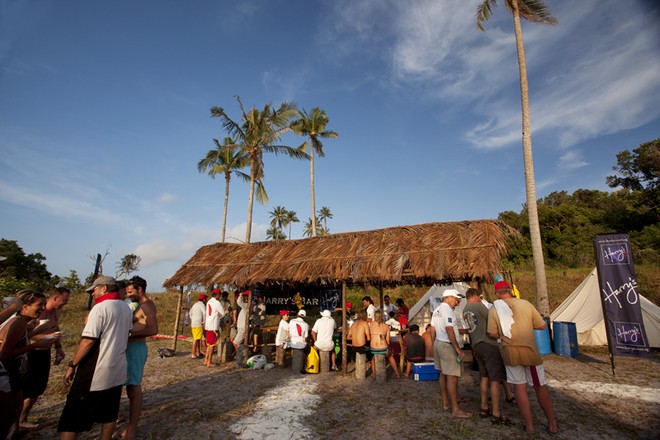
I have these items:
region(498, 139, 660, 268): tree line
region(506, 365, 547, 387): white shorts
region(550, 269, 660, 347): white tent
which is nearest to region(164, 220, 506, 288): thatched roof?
region(506, 365, 547, 387): white shorts

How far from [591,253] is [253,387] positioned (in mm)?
28996

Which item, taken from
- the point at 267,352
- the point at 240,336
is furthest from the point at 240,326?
the point at 267,352

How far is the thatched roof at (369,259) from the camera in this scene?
26.1ft

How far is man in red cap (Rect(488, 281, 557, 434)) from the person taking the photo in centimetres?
440

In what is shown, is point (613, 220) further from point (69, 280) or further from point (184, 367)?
point (69, 280)

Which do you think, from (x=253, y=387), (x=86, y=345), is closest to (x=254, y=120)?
(x=253, y=387)

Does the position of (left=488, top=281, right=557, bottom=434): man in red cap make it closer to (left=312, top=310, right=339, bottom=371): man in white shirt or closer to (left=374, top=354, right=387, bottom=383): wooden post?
(left=374, top=354, right=387, bottom=383): wooden post

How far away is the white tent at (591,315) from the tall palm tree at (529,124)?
4.63 feet

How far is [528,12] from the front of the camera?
12.8 metres

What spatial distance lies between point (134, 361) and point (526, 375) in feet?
17.1

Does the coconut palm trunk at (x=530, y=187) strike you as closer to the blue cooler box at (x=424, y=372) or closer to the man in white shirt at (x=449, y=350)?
the blue cooler box at (x=424, y=372)

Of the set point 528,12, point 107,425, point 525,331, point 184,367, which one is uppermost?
point 528,12

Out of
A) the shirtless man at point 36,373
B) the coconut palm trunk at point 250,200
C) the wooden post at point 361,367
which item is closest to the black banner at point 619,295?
the wooden post at point 361,367

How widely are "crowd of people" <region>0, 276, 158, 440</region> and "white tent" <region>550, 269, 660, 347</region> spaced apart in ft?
43.4
